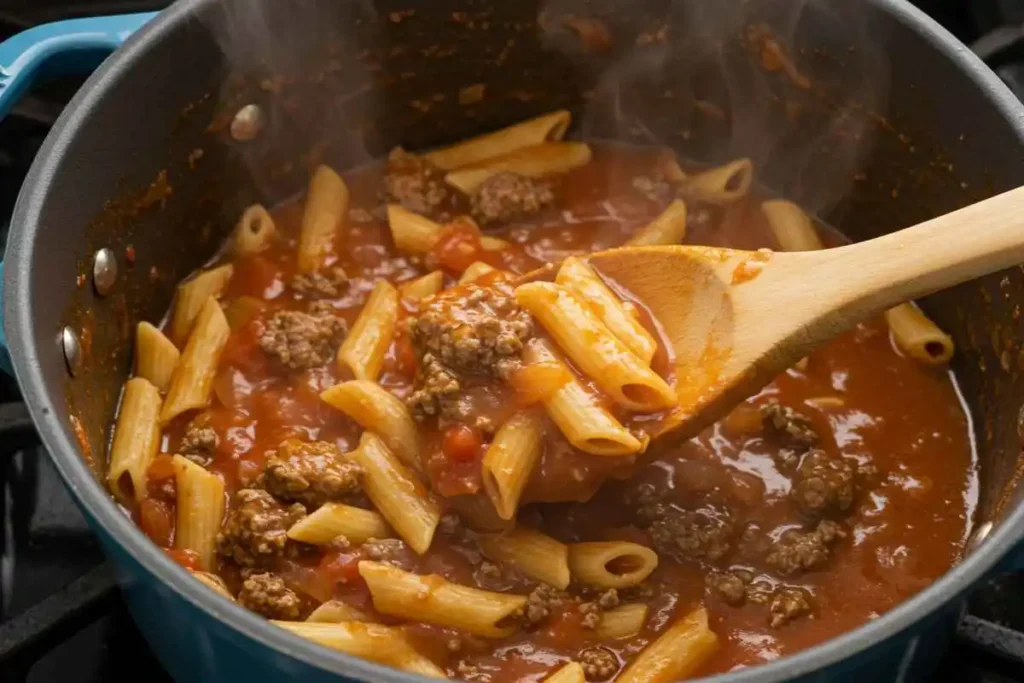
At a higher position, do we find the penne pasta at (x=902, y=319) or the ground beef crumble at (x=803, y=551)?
the penne pasta at (x=902, y=319)

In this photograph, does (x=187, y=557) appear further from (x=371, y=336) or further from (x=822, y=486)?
(x=822, y=486)

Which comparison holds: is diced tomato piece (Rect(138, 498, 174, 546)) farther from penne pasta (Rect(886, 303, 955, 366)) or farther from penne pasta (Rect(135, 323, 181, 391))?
penne pasta (Rect(886, 303, 955, 366))

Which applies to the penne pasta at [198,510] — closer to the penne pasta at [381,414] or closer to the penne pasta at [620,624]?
the penne pasta at [381,414]

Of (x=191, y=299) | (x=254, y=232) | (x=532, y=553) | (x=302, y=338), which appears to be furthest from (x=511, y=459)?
(x=254, y=232)

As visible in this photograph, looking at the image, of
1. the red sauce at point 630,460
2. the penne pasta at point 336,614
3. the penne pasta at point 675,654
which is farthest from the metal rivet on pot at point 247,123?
the penne pasta at point 675,654

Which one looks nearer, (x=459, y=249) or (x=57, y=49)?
(x=57, y=49)

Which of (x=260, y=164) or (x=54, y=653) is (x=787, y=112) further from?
(x=54, y=653)
